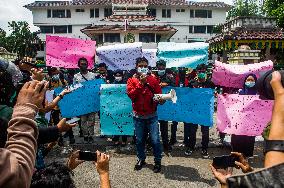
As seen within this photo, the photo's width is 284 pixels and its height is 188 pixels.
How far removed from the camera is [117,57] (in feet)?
23.9

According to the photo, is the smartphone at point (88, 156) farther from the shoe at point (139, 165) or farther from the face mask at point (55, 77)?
the face mask at point (55, 77)

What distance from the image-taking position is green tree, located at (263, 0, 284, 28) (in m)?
20.4

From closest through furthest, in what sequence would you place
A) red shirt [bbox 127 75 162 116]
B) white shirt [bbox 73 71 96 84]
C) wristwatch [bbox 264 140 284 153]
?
wristwatch [bbox 264 140 284 153], red shirt [bbox 127 75 162 116], white shirt [bbox 73 71 96 84]

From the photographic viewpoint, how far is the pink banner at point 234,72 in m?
6.09

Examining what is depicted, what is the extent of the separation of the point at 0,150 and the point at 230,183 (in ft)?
2.48

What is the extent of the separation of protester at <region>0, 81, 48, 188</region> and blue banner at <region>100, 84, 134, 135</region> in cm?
508

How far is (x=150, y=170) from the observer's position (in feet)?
18.2

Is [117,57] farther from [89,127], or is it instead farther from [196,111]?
[196,111]

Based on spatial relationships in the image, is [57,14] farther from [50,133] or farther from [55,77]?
[50,133]

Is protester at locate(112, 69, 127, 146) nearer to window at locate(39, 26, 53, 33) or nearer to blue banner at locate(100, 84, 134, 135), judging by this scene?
blue banner at locate(100, 84, 134, 135)

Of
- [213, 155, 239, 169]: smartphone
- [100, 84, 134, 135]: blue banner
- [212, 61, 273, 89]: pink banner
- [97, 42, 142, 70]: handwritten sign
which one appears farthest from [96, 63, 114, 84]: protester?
[213, 155, 239, 169]: smartphone

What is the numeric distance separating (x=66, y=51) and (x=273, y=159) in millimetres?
6882

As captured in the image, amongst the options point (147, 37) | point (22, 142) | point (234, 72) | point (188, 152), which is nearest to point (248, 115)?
point (234, 72)

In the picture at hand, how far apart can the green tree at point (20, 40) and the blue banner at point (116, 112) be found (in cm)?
4223
